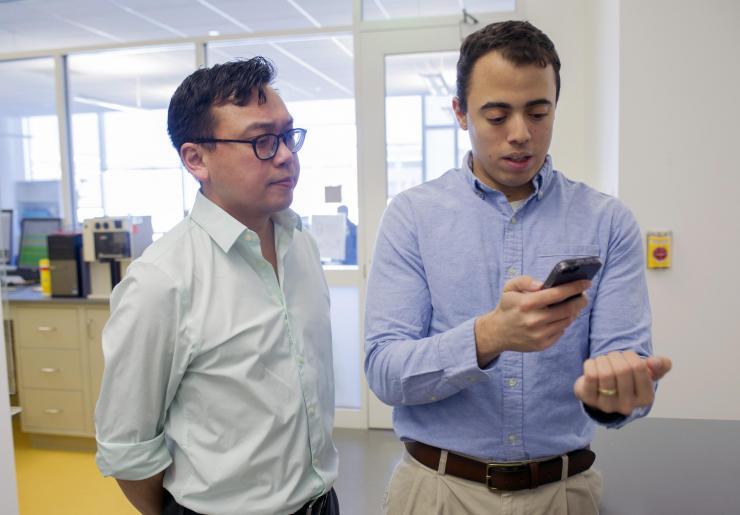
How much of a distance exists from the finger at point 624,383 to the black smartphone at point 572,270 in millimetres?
132

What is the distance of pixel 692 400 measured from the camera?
261 centimetres

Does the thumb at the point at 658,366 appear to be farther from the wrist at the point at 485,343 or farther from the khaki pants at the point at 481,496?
the khaki pants at the point at 481,496

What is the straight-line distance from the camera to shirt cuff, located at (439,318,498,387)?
92 cm

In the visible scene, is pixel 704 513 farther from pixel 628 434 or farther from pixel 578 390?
pixel 578 390

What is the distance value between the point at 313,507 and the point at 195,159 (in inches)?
32.1

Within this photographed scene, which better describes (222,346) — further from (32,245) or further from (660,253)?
(32,245)

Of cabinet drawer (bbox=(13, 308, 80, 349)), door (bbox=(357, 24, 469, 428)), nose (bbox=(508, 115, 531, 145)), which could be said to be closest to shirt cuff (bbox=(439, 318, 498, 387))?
nose (bbox=(508, 115, 531, 145))

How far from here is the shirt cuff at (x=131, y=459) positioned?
111 cm

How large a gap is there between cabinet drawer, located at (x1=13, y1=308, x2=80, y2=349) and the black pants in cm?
289

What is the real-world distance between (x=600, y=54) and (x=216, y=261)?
2.59 meters

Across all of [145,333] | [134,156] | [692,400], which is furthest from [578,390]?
[134,156]

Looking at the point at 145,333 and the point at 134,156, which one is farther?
the point at 134,156

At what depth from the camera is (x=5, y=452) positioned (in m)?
1.74

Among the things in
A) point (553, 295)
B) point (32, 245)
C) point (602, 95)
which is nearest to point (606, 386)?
point (553, 295)
